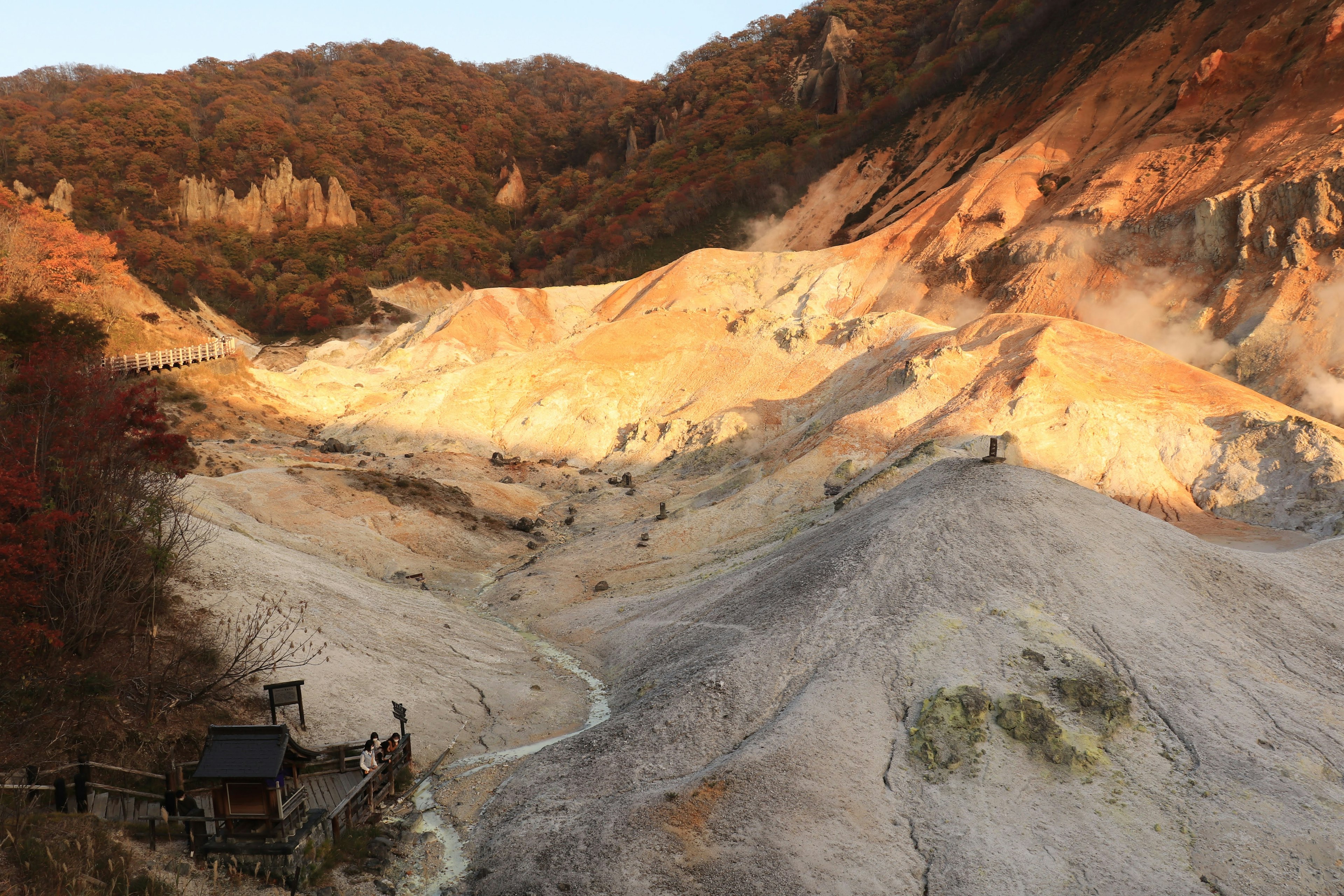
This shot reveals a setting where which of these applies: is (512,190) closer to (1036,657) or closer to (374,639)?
(374,639)

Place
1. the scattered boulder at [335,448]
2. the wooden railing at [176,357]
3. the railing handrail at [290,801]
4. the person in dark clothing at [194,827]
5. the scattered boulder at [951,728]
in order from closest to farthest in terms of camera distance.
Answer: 1. the person in dark clothing at [194,827]
2. the railing handrail at [290,801]
3. the scattered boulder at [951,728]
4. the scattered boulder at [335,448]
5. the wooden railing at [176,357]

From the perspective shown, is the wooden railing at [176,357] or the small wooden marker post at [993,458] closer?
the small wooden marker post at [993,458]

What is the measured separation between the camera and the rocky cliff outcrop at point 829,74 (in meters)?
101

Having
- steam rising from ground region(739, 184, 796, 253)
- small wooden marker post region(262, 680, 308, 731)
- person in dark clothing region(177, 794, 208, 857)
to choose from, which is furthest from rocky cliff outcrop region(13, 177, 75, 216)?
person in dark clothing region(177, 794, 208, 857)

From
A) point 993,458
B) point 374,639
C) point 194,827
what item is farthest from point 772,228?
point 194,827

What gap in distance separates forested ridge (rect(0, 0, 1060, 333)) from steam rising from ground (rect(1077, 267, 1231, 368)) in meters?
42.4

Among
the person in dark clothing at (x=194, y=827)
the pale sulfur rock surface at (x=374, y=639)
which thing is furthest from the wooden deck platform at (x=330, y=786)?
the person in dark clothing at (x=194, y=827)

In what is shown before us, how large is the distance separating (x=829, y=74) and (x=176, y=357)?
273 ft

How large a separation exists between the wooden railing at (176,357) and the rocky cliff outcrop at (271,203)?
160ft

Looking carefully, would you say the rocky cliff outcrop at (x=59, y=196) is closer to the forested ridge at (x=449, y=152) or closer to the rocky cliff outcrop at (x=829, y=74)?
the forested ridge at (x=449, y=152)

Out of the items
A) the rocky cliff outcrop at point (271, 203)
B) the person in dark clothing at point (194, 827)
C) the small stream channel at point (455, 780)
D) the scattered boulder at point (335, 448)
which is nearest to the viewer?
the person in dark clothing at point (194, 827)

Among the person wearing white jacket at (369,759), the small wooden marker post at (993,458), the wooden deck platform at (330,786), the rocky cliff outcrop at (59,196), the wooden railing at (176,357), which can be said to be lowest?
→ the wooden deck platform at (330,786)

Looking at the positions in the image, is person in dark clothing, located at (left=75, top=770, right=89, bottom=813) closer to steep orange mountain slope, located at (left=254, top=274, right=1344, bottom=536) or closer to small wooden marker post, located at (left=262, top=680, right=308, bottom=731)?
small wooden marker post, located at (left=262, top=680, right=308, bottom=731)

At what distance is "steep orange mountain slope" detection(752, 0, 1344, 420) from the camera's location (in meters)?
44.6
